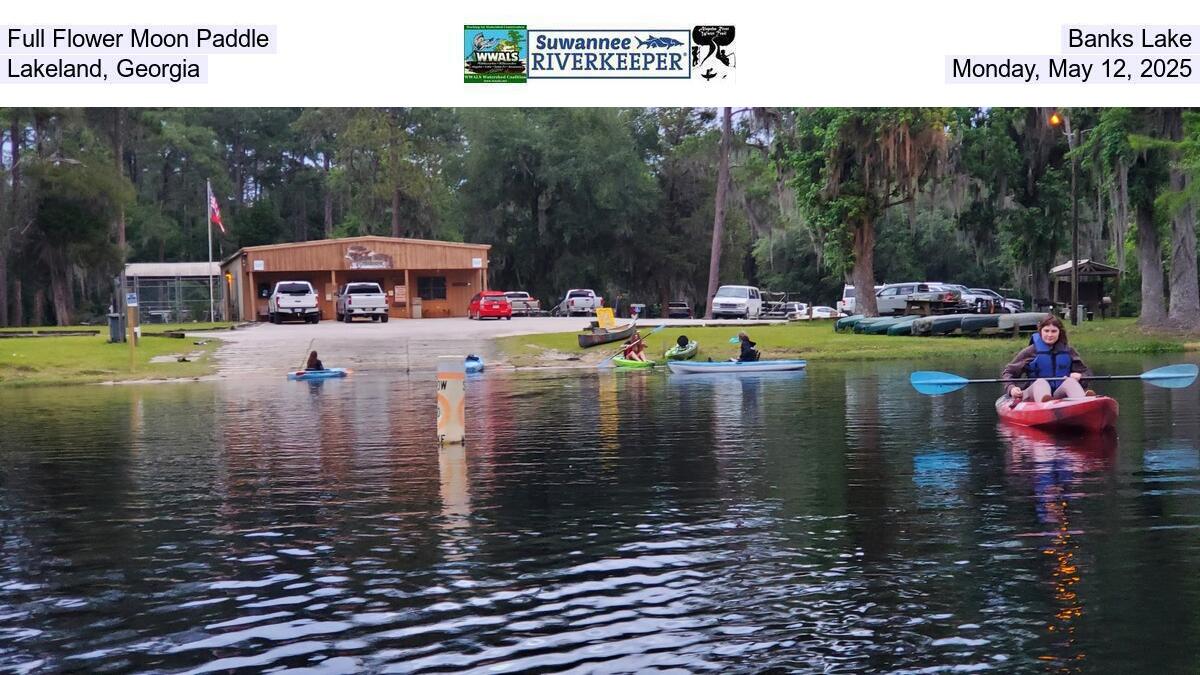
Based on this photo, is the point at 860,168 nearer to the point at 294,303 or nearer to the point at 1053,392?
the point at 294,303

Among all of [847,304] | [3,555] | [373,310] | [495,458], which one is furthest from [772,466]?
[847,304]

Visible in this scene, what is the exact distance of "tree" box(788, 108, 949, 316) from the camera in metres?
51.4

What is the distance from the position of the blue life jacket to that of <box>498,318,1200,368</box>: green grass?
2217 cm

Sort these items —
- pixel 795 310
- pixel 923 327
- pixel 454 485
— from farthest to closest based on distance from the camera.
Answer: pixel 795 310, pixel 923 327, pixel 454 485

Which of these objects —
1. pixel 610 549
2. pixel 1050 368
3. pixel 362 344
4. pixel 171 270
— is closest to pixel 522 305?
pixel 171 270

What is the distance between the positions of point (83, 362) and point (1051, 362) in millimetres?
32883

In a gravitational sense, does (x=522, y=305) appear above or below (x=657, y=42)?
below

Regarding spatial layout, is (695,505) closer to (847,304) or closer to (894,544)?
(894,544)

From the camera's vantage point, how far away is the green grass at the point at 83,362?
40.9m

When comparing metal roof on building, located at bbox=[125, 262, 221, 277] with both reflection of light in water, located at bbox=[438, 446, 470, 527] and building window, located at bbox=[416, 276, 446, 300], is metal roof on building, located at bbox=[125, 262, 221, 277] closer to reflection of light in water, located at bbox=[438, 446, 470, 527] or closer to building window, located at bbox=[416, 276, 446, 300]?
building window, located at bbox=[416, 276, 446, 300]

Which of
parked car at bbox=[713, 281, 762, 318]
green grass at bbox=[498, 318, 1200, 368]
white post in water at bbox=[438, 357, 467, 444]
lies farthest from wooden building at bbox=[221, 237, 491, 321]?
white post in water at bbox=[438, 357, 467, 444]

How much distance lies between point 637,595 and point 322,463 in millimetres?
9922

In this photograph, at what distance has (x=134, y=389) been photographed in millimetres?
37500

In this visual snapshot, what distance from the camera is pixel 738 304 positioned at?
217 ft
